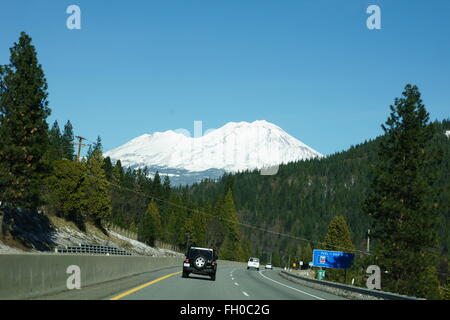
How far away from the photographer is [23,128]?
48.5 metres

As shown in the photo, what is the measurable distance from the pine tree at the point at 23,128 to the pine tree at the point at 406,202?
97.9ft

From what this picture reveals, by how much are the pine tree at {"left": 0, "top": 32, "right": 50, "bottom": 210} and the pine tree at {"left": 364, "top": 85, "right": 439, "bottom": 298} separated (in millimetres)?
29844

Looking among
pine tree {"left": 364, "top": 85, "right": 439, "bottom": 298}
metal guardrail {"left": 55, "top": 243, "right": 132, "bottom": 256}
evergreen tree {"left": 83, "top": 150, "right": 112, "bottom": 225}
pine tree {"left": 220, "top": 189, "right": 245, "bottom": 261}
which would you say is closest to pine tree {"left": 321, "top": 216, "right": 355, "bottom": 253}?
evergreen tree {"left": 83, "top": 150, "right": 112, "bottom": 225}

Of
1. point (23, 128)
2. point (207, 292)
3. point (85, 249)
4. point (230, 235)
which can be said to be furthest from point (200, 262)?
point (230, 235)

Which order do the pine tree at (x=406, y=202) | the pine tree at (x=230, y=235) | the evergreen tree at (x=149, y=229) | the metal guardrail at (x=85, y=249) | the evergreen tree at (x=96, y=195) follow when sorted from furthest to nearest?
the pine tree at (x=230, y=235), the evergreen tree at (x=149, y=229), the evergreen tree at (x=96, y=195), the metal guardrail at (x=85, y=249), the pine tree at (x=406, y=202)

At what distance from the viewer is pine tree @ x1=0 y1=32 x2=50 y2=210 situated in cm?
4725

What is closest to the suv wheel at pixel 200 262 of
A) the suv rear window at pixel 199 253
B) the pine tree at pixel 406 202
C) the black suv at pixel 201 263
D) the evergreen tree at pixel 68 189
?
the black suv at pixel 201 263

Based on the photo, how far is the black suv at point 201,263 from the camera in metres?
28.3

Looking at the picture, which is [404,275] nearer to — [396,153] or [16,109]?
[396,153]

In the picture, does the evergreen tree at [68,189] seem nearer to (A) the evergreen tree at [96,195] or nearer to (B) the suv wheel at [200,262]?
(A) the evergreen tree at [96,195]

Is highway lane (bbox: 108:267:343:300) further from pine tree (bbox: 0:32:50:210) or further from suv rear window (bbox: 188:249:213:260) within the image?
pine tree (bbox: 0:32:50:210)

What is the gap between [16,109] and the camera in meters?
48.8

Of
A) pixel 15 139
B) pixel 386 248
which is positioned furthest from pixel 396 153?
pixel 15 139

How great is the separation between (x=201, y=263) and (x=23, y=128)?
2702 centimetres
